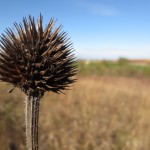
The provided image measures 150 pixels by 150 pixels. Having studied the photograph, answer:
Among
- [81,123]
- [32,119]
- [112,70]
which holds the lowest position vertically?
[81,123]

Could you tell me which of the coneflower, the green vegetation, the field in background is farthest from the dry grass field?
the green vegetation

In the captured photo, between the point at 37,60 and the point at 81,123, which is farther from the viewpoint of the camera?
the point at 81,123

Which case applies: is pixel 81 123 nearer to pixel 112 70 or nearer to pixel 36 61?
pixel 36 61

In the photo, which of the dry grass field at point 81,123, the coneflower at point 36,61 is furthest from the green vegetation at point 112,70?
the coneflower at point 36,61

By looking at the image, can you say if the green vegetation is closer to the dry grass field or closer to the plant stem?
the dry grass field

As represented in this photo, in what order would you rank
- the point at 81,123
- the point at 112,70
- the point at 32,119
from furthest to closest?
the point at 112,70 < the point at 81,123 < the point at 32,119

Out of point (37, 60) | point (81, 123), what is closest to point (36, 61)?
point (37, 60)

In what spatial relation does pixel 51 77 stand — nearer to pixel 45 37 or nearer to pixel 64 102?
pixel 45 37
